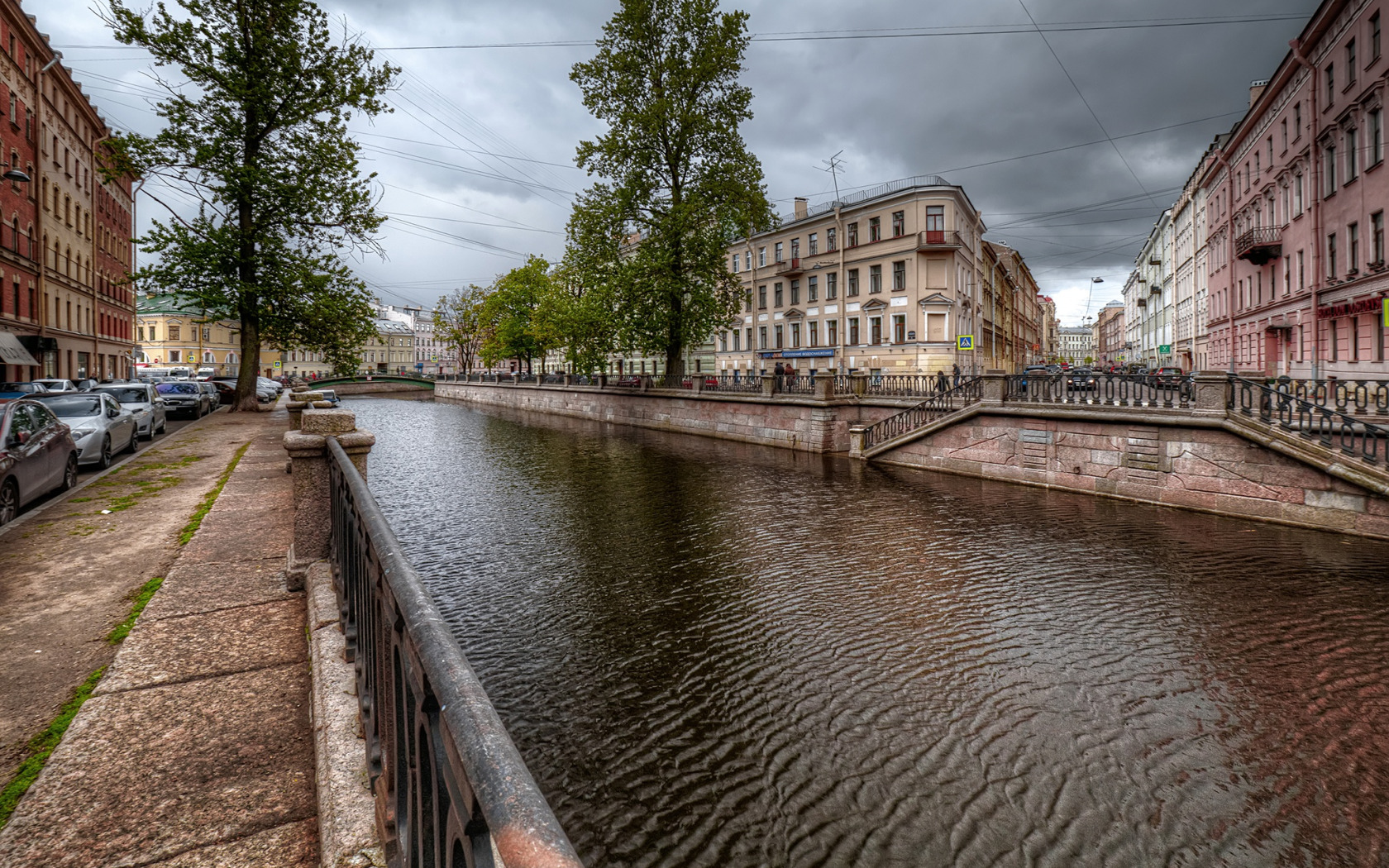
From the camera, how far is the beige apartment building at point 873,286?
1662 inches

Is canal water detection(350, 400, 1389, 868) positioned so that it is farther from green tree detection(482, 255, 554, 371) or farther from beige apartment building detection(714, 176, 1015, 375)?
green tree detection(482, 255, 554, 371)

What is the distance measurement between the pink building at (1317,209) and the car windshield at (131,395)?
104ft

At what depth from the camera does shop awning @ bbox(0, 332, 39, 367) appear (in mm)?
27038

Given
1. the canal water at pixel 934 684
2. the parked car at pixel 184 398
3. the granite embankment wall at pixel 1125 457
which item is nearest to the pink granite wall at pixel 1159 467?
the granite embankment wall at pixel 1125 457

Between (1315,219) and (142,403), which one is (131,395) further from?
(1315,219)

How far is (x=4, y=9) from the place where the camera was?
29.3 meters

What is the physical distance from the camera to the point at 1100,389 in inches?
647

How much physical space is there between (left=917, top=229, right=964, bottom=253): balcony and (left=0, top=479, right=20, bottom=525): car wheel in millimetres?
41476

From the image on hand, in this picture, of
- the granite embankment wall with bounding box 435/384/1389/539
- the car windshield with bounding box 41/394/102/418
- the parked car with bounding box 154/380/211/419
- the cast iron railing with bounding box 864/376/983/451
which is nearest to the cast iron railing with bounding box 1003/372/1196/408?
the granite embankment wall with bounding box 435/384/1389/539

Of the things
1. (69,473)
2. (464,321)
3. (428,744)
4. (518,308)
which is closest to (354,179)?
(69,473)

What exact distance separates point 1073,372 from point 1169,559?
243 inches

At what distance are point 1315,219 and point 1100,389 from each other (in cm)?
1847

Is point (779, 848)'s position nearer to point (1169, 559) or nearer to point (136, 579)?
point (136, 579)

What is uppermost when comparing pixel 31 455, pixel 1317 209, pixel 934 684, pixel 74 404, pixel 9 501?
pixel 1317 209
